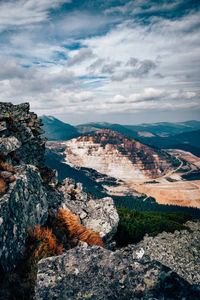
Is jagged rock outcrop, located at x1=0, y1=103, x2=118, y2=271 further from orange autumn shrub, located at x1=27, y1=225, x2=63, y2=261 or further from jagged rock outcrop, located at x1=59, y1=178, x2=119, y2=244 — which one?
orange autumn shrub, located at x1=27, y1=225, x2=63, y2=261

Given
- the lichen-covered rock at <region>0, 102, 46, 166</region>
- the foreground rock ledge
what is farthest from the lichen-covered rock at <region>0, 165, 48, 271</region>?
the lichen-covered rock at <region>0, 102, 46, 166</region>

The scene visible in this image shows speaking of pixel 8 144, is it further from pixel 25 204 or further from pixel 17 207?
pixel 17 207

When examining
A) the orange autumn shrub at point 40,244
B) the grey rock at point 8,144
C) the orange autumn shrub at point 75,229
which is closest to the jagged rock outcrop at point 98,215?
the orange autumn shrub at point 75,229

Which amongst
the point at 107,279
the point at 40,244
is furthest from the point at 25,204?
the point at 107,279

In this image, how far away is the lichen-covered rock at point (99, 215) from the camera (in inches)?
546

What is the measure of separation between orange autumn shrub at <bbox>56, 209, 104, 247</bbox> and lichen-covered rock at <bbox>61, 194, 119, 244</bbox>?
2.57ft

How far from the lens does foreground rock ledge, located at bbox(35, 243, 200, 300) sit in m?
4.49

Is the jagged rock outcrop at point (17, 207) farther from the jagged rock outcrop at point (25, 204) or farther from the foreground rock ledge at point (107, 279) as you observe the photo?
the foreground rock ledge at point (107, 279)

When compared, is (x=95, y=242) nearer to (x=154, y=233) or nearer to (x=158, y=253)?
(x=158, y=253)

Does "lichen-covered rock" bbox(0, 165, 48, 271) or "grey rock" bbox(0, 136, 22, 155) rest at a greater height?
"grey rock" bbox(0, 136, 22, 155)

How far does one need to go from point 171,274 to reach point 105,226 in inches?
387

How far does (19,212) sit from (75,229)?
16.2 ft

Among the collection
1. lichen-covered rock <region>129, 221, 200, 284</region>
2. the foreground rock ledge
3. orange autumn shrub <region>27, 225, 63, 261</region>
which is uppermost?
the foreground rock ledge

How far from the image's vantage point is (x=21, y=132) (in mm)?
27156
